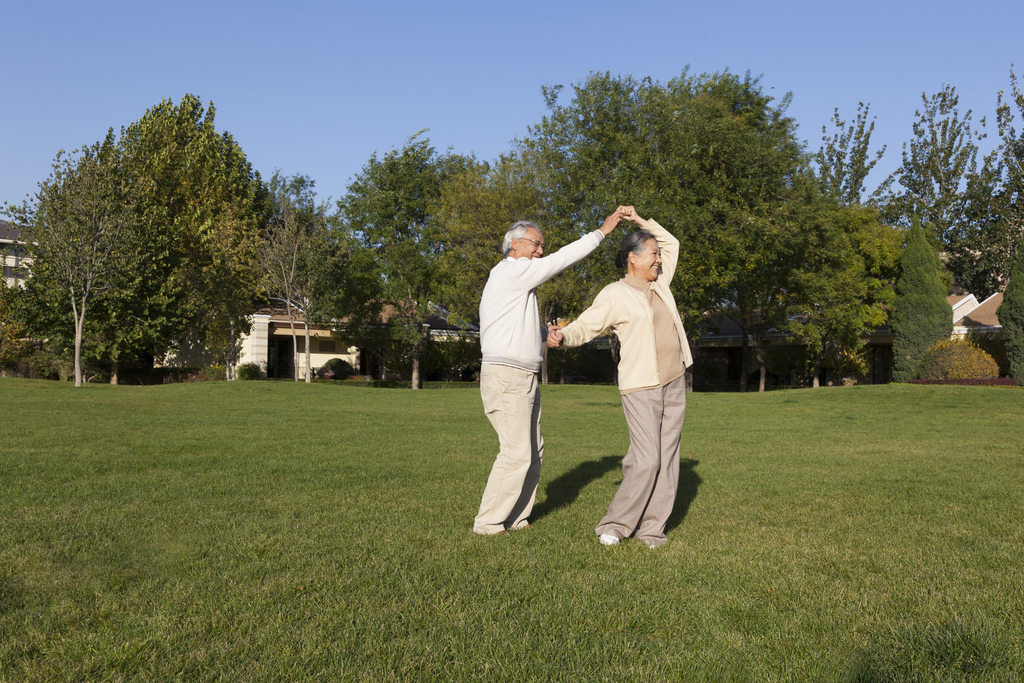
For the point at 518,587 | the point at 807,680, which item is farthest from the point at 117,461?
the point at 807,680

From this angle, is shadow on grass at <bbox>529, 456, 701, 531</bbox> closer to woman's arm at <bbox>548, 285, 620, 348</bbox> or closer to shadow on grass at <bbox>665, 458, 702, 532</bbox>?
shadow on grass at <bbox>665, 458, 702, 532</bbox>

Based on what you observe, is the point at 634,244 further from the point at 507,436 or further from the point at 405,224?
the point at 405,224

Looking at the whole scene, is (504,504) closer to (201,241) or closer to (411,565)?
(411,565)

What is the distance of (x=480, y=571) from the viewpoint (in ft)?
12.9

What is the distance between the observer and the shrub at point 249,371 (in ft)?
118

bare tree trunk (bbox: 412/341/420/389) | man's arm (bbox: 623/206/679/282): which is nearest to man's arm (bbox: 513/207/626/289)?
man's arm (bbox: 623/206/679/282)

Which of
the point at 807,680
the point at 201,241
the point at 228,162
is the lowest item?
the point at 807,680

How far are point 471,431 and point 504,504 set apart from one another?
7212 millimetres

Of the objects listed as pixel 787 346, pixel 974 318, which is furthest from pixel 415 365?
pixel 974 318

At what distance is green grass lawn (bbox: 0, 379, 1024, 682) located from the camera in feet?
9.13

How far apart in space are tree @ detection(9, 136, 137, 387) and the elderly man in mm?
24654

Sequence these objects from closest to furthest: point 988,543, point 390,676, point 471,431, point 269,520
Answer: point 390,676, point 988,543, point 269,520, point 471,431

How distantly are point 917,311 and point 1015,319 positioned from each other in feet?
18.2

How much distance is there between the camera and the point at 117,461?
7707 mm
